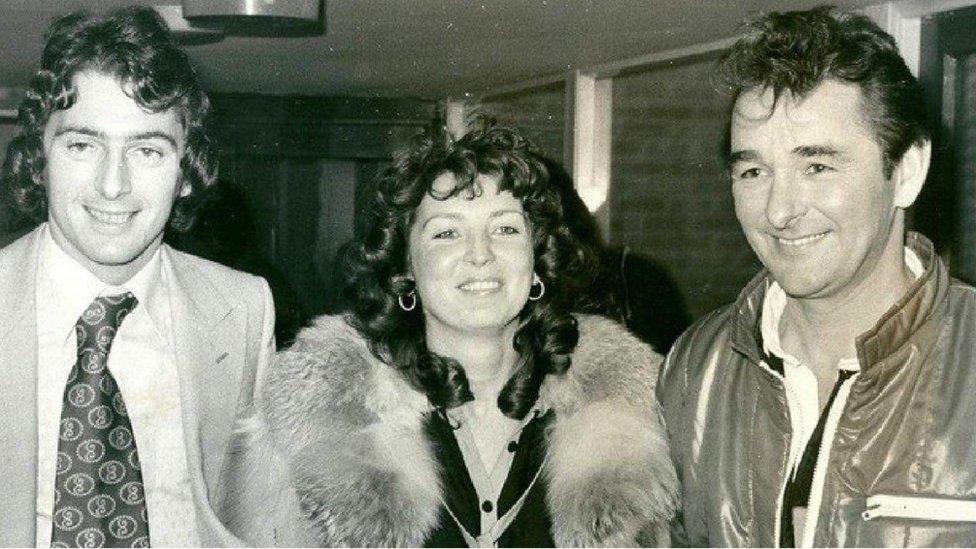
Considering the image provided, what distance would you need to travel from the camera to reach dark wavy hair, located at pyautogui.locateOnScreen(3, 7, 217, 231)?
2082 millimetres

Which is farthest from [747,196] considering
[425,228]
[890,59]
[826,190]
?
[425,228]

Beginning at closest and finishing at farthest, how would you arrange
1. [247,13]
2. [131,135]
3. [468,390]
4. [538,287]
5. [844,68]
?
1. [844,68]
2. [131,135]
3. [468,390]
4. [538,287]
5. [247,13]

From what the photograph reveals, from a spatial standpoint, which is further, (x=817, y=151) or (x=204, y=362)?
(x=204, y=362)

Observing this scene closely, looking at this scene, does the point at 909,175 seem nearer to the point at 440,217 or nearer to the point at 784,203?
the point at 784,203

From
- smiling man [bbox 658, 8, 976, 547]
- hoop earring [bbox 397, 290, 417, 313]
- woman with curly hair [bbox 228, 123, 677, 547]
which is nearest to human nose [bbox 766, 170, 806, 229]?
smiling man [bbox 658, 8, 976, 547]

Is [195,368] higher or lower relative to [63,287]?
lower

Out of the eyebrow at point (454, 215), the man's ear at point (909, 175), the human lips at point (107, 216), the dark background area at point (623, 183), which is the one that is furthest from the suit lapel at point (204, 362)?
the man's ear at point (909, 175)

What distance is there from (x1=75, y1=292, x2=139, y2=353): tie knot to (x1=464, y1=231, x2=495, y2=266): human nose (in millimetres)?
662

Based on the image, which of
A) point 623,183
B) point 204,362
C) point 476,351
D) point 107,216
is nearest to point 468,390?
point 476,351

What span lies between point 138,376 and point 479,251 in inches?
27.1

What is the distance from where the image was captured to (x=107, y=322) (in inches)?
83.5

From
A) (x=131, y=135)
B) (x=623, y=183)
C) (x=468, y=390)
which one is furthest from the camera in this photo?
(x=623, y=183)

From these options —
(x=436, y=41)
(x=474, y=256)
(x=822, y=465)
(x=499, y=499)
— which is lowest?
(x=499, y=499)

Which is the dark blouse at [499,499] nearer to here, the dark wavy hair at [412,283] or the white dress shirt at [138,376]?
the dark wavy hair at [412,283]
